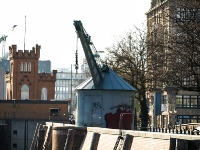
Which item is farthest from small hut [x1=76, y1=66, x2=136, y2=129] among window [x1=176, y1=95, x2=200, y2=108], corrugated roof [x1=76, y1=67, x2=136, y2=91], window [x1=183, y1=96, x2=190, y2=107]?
window [x1=183, y1=96, x2=190, y2=107]

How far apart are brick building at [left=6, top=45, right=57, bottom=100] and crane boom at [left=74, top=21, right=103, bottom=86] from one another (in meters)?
65.4

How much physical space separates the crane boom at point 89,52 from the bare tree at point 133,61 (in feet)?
78.9

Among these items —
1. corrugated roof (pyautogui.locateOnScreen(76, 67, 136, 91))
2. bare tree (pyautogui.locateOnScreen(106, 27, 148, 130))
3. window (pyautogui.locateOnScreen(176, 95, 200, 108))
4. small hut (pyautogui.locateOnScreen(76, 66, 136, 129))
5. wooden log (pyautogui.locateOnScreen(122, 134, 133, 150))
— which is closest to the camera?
wooden log (pyautogui.locateOnScreen(122, 134, 133, 150))

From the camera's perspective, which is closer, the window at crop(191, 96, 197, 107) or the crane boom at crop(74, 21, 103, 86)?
the crane boom at crop(74, 21, 103, 86)

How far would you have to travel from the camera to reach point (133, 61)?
87.7 metres

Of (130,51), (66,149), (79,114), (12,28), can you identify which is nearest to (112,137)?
(66,149)

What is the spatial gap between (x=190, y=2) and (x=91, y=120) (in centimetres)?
1095

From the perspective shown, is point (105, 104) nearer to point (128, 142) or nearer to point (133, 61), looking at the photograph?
point (128, 142)

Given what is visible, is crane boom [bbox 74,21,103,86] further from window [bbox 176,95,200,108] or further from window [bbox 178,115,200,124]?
window [bbox 176,95,200,108]

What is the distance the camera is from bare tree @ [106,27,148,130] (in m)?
84.6

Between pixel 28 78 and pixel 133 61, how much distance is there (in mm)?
41156

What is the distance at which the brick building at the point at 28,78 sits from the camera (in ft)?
411

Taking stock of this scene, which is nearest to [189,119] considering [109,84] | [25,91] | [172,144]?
[25,91]

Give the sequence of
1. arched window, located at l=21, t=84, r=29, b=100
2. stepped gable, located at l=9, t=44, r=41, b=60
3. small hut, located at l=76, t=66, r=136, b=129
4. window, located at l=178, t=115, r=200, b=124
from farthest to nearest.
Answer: stepped gable, located at l=9, t=44, r=41, b=60, arched window, located at l=21, t=84, r=29, b=100, window, located at l=178, t=115, r=200, b=124, small hut, located at l=76, t=66, r=136, b=129
